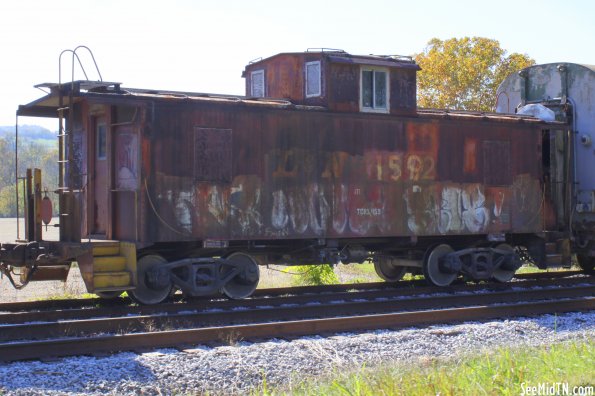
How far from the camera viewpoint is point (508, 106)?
20.0 meters

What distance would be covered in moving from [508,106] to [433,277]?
617cm

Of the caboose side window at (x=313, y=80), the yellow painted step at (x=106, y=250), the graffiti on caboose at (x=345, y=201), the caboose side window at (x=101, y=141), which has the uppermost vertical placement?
the caboose side window at (x=313, y=80)

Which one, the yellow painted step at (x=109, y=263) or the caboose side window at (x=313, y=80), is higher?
the caboose side window at (x=313, y=80)

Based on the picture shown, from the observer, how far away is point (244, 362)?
8852 mm

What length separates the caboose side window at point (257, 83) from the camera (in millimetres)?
16641

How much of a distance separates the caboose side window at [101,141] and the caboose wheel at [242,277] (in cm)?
302

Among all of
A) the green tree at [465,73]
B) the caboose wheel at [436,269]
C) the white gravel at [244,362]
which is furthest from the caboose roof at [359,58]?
the green tree at [465,73]

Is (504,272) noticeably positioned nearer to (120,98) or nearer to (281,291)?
(281,291)

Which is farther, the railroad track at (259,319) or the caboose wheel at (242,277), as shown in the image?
the caboose wheel at (242,277)

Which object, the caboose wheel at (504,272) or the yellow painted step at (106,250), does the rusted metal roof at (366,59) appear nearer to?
the caboose wheel at (504,272)

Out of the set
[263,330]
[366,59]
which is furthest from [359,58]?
[263,330]

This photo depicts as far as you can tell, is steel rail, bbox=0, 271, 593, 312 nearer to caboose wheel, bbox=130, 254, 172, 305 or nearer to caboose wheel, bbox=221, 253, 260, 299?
caboose wheel, bbox=130, 254, 172, 305

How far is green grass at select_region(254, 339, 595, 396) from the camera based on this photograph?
7.23 meters

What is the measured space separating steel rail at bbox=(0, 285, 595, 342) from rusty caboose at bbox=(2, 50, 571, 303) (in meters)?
1.54
